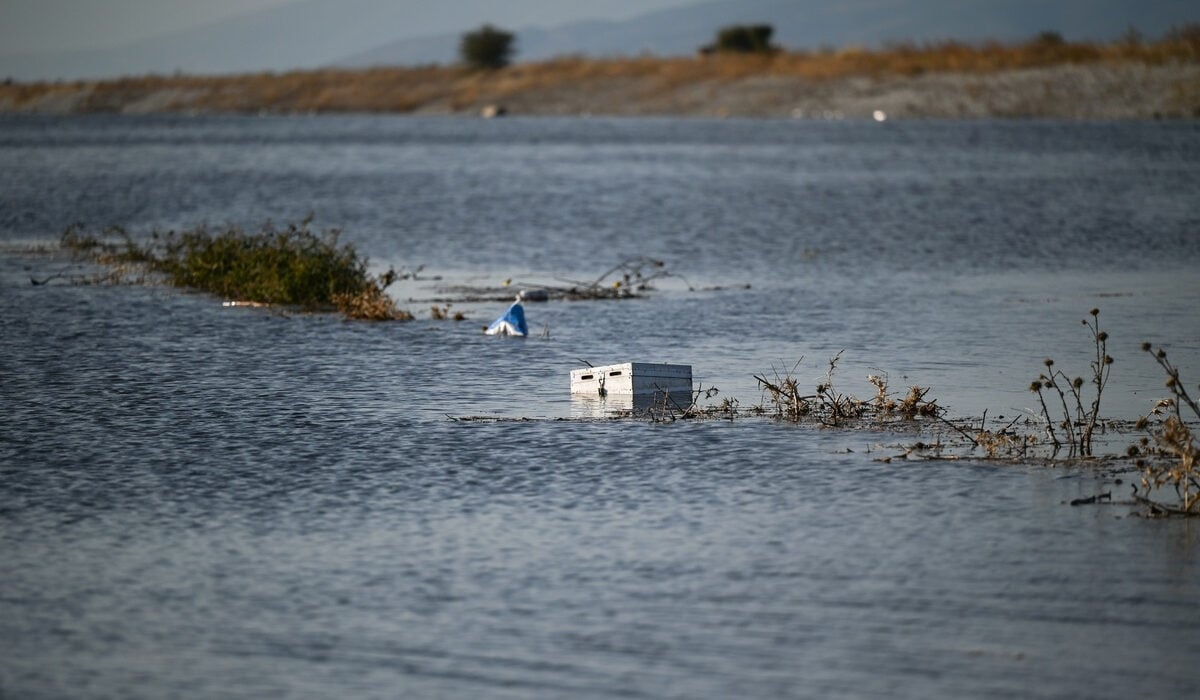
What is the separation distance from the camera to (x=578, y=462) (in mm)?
13539

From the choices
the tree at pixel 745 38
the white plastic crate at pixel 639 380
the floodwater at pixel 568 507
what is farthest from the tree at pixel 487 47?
the white plastic crate at pixel 639 380

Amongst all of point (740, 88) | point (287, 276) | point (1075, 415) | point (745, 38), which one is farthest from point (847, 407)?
point (745, 38)

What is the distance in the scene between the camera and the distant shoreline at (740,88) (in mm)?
104875

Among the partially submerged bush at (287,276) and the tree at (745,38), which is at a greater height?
the tree at (745,38)

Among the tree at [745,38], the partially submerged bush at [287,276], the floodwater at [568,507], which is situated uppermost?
the tree at [745,38]

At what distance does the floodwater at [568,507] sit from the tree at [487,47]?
462 feet

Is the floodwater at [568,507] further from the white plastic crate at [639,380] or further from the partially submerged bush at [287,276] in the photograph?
the partially submerged bush at [287,276]

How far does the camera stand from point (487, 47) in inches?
6683

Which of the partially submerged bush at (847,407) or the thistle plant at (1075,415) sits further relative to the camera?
the partially submerged bush at (847,407)

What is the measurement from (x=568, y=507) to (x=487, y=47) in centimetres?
16126

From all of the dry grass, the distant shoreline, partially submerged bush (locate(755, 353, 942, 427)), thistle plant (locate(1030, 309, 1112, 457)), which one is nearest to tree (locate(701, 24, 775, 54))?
the dry grass

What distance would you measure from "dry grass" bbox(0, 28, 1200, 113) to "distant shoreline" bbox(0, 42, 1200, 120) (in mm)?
140

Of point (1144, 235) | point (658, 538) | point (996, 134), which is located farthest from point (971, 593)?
point (996, 134)

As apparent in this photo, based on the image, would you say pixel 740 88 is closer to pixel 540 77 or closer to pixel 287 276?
pixel 540 77
